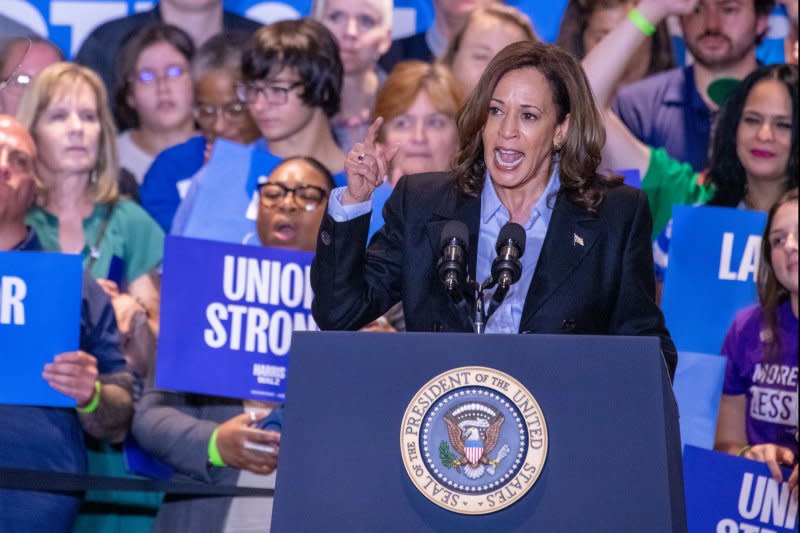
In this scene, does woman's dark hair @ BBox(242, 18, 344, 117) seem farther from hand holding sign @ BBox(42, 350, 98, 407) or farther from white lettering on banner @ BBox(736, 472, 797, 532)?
white lettering on banner @ BBox(736, 472, 797, 532)

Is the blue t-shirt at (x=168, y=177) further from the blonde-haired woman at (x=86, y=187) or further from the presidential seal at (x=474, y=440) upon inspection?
the presidential seal at (x=474, y=440)

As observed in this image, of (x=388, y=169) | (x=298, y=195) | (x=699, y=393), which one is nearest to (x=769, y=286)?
(x=699, y=393)

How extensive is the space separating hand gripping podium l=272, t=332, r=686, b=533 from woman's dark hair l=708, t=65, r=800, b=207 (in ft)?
Result: 10.6

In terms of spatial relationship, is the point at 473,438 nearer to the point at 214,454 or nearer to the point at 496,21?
the point at 214,454

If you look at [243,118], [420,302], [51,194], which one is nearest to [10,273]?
[51,194]

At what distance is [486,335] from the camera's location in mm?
2184

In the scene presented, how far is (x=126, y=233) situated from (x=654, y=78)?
251 cm

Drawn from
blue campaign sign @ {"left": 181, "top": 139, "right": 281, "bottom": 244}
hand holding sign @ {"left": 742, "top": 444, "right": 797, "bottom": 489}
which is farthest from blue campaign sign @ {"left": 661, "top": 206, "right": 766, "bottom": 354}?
blue campaign sign @ {"left": 181, "top": 139, "right": 281, "bottom": 244}

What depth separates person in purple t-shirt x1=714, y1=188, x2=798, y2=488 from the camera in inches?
180

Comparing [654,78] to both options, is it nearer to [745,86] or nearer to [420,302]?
[745,86]

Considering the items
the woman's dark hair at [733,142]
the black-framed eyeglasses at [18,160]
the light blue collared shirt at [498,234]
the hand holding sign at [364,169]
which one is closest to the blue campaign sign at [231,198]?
the black-framed eyeglasses at [18,160]

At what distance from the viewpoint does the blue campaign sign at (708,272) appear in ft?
15.9

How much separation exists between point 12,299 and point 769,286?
2.80 metres

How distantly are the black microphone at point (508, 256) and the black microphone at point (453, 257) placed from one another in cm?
7
